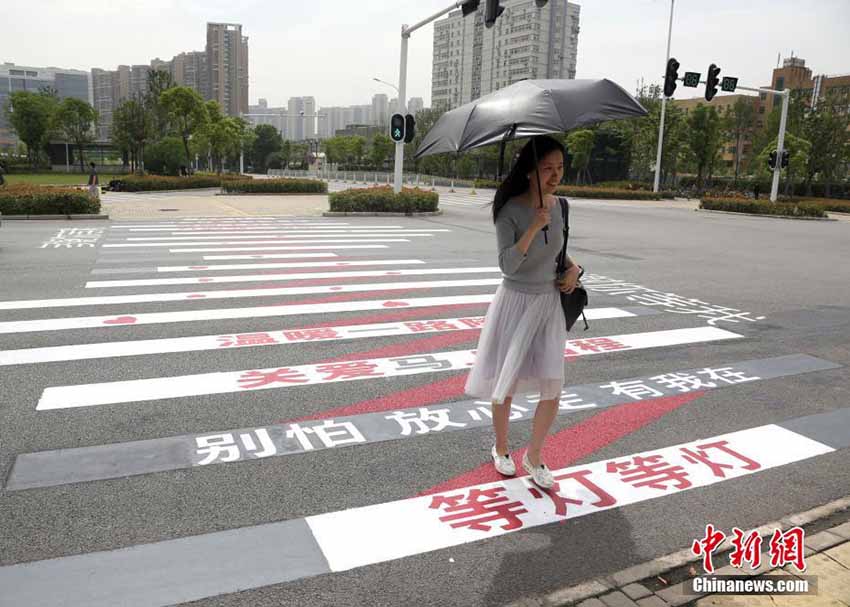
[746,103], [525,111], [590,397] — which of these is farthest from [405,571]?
[746,103]

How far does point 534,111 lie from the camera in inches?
139

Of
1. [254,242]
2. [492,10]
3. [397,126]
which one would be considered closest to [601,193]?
[397,126]

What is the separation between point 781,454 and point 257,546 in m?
3.35

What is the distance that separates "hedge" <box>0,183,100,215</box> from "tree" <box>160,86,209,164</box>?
22912 mm

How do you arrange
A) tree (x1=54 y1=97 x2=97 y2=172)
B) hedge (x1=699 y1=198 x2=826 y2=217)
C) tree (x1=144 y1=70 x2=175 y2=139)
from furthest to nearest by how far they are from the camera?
tree (x1=54 y1=97 x2=97 y2=172)
tree (x1=144 y1=70 x2=175 y2=139)
hedge (x1=699 y1=198 x2=826 y2=217)

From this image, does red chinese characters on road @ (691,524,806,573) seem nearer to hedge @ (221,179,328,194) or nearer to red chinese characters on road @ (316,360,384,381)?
red chinese characters on road @ (316,360,384,381)

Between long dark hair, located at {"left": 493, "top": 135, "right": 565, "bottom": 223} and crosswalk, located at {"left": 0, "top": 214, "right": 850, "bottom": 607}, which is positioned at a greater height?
long dark hair, located at {"left": 493, "top": 135, "right": 565, "bottom": 223}

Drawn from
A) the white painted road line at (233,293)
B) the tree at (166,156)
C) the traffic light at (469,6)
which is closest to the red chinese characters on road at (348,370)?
the white painted road line at (233,293)

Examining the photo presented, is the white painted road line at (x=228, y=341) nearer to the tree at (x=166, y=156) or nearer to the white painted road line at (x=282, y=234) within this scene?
the white painted road line at (x=282, y=234)

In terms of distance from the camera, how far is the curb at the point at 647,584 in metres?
2.81

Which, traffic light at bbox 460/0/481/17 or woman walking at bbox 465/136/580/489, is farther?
traffic light at bbox 460/0/481/17

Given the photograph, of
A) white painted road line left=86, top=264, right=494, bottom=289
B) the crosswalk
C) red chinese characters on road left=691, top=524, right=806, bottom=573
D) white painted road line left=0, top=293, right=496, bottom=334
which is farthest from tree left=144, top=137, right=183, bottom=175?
red chinese characters on road left=691, top=524, right=806, bottom=573

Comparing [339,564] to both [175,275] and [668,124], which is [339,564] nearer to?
[175,275]

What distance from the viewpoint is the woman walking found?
3.41m
